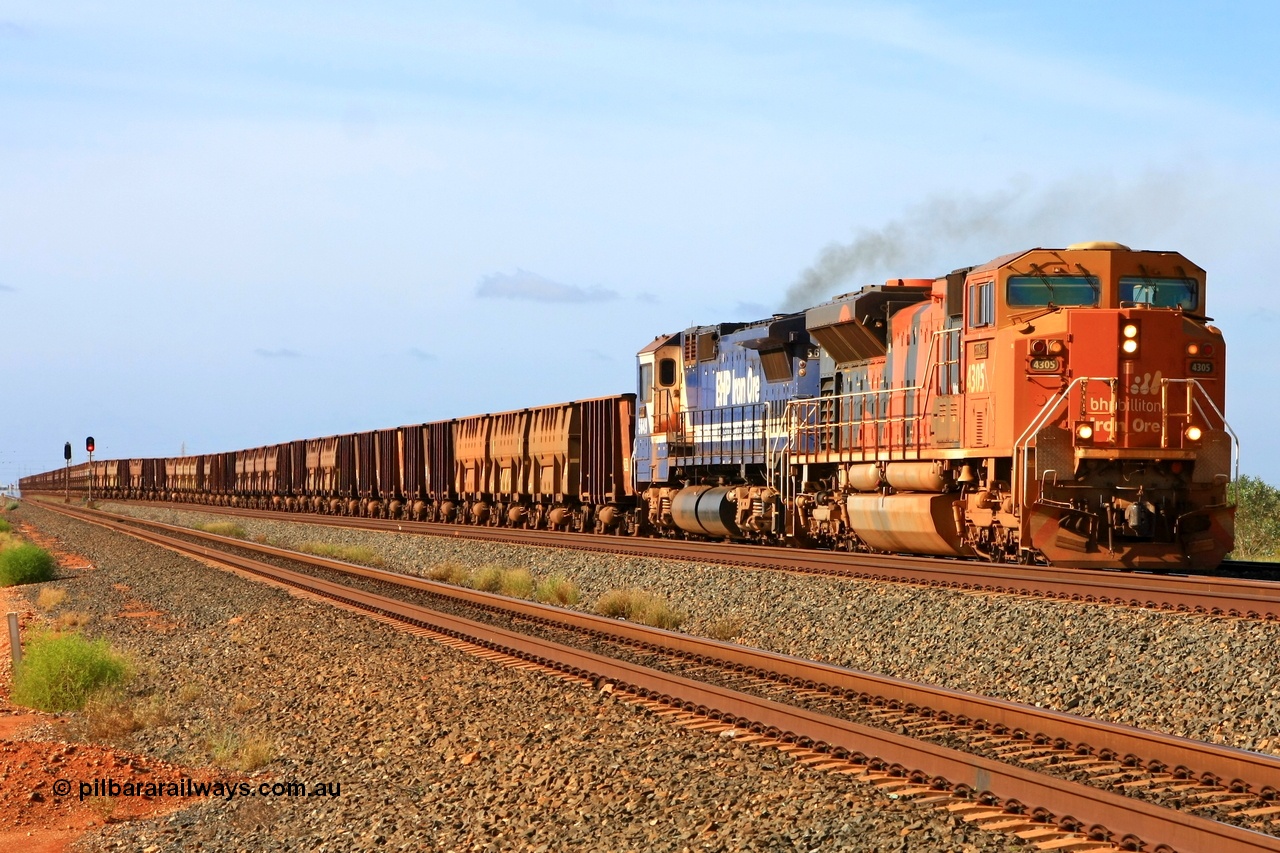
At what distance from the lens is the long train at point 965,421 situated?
14.3m

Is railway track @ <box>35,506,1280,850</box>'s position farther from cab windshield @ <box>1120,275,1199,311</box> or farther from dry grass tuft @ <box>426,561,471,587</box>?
dry grass tuft @ <box>426,561,471,587</box>

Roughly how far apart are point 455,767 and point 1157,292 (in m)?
10.6

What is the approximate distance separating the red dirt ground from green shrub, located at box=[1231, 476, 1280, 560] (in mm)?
20242

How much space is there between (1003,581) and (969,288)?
12.7 feet

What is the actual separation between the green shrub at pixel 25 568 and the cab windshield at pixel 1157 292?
798 inches

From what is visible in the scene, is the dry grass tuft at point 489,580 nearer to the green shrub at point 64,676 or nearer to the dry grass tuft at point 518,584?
the dry grass tuft at point 518,584

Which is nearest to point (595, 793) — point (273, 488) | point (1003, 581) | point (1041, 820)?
point (1041, 820)

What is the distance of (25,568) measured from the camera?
25.1 m

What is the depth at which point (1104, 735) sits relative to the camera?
7.45 m

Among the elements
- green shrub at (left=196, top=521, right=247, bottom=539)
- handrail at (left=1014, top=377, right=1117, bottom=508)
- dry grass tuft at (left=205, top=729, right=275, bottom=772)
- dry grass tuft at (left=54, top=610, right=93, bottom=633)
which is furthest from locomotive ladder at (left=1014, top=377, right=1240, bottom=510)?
green shrub at (left=196, top=521, right=247, bottom=539)

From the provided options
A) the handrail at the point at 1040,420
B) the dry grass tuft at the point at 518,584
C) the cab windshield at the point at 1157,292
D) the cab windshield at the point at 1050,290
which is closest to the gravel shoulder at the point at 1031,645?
the handrail at the point at 1040,420

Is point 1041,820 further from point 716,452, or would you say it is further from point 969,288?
point 716,452
